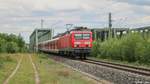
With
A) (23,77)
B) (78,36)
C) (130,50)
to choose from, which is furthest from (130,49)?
(23,77)

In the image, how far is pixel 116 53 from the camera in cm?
5509

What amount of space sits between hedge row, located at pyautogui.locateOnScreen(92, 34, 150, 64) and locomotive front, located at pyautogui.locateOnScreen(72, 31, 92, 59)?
4147 millimetres

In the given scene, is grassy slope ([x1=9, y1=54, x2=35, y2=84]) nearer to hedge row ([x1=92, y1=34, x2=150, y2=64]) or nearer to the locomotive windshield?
hedge row ([x1=92, y1=34, x2=150, y2=64])

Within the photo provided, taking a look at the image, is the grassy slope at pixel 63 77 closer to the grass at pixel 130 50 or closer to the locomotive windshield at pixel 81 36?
the grass at pixel 130 50

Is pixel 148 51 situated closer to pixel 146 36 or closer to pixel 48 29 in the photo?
pixel 146 36

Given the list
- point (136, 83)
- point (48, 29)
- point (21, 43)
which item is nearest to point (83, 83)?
point (136, 83)

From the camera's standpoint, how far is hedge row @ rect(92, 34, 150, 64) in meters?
43.8

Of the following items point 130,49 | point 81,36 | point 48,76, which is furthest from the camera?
point 81,36

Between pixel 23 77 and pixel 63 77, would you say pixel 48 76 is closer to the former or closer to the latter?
pixel 63 77

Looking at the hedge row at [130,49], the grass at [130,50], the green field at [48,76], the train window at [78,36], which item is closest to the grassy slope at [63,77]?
the green field at [48,76]

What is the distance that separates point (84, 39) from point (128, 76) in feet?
95.8

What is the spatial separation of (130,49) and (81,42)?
5471mm

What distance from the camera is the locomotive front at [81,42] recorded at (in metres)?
49.3

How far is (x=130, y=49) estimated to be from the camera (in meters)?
49.2
